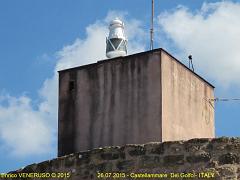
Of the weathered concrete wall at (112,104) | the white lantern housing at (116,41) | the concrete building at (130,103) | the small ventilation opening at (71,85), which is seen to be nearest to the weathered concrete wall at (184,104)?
the concrete building at (130,103)

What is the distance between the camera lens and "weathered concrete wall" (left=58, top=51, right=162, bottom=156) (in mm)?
11633

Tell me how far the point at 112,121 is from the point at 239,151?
12.1ft

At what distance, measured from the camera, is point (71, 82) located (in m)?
12.9

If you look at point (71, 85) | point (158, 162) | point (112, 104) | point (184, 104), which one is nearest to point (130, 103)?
point (112, 104)

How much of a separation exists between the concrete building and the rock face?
1984 millimetres

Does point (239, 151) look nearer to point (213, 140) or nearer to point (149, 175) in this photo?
point (213, 140)

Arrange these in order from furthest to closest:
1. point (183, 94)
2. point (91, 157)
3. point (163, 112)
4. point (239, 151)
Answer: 1. point (183, 94)
2. point (163, 112)
3. point (91, 157)
4. point (239, 151)

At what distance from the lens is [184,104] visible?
12.3 m

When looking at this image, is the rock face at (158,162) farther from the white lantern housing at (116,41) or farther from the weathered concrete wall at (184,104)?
the white lantern housing at (116,41)

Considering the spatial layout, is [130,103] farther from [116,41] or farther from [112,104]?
[116,41]

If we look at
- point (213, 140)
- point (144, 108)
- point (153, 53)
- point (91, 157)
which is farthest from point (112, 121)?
point (213, 140)

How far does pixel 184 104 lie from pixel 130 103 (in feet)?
3.54

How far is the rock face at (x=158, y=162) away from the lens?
28.3 feet

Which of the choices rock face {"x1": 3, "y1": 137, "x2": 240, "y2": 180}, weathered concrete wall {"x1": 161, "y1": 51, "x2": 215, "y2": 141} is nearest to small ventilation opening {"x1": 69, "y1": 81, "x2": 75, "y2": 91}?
weathered concrete wall {"x1": 161, "y1": 51, "x2": 215, "y2": 141}
